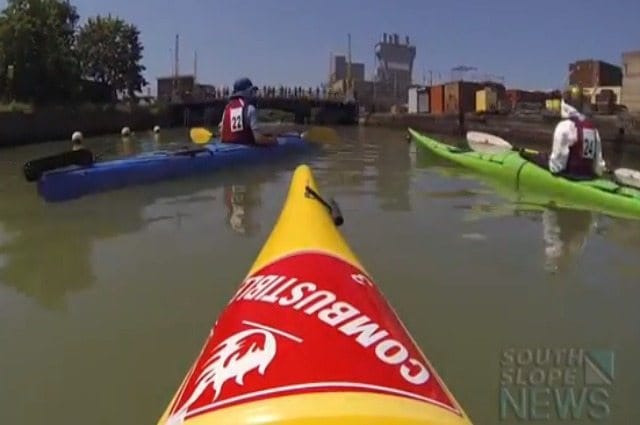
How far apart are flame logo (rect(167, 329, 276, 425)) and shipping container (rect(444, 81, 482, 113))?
118 feet

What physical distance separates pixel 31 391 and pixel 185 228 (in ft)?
12.1

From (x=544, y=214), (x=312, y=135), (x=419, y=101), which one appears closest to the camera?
(x=544, y=214)

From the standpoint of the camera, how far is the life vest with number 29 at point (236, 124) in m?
11.6

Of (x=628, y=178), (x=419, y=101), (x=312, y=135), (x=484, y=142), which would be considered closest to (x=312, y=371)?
(x=628, y=178)

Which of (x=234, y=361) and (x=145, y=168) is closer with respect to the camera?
Result: (x=234, y=361)

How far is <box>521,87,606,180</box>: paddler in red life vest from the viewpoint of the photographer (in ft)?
25.7

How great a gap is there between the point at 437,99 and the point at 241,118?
31.2m

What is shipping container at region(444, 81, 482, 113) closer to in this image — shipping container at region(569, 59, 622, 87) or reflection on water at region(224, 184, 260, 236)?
shipping container at region(569, 59, 622, 87)

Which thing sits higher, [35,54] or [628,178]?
[35,54]

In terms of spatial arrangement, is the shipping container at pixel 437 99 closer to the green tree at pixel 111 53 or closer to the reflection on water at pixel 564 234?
the green tree at pixel 111 53

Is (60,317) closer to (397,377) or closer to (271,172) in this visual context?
(397,377)

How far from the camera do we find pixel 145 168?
9.14m

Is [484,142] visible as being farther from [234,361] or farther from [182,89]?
[182,89]

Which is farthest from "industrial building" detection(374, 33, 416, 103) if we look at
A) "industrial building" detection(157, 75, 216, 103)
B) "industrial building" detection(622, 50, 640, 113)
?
"industrial building" detection(622, 50, 640, 113)
